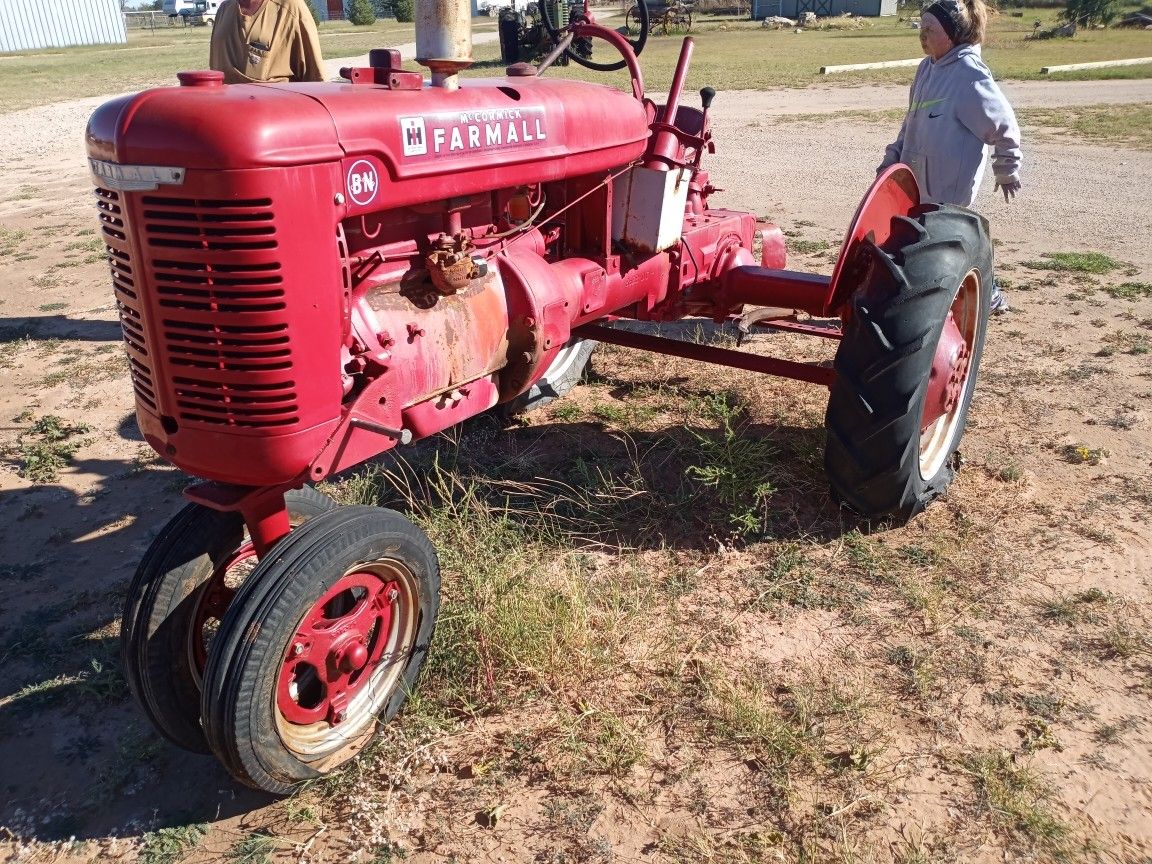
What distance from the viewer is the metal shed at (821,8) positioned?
42.1 meters

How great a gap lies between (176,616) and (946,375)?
2741 mm

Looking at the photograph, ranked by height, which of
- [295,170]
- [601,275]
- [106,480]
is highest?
[295,170]

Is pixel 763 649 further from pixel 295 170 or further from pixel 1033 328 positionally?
pixel 1033 328

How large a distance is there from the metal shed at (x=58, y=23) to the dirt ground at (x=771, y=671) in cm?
4094

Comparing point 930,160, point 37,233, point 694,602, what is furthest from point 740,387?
point 37,233

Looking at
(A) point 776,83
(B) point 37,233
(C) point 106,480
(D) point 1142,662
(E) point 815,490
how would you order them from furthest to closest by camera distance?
(A) point 776,83
(B) point 37,233
(C) point 106,480
(E) point 815,490
(D) point 1142,662

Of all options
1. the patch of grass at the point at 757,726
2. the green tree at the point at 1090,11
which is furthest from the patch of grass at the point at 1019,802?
A: the green tree at the point at 1090,11

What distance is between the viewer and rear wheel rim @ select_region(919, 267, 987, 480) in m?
3.57

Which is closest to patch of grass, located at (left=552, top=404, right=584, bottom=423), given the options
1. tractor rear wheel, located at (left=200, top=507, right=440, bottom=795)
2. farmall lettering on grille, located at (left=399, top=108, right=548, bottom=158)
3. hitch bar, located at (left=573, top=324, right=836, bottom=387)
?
hitch bar, located at (left=573, top=324, right=836, bottom=387)

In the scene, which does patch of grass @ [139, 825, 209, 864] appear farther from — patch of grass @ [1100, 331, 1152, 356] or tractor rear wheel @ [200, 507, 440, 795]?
patch of grass @ [1100, 331, 1152, 356]

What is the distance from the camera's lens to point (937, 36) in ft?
15.0

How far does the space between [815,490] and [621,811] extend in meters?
1.78

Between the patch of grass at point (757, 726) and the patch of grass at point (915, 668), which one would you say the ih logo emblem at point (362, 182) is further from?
the patch of grass at point (915, 668)

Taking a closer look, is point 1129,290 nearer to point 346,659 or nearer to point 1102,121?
point 346,659
